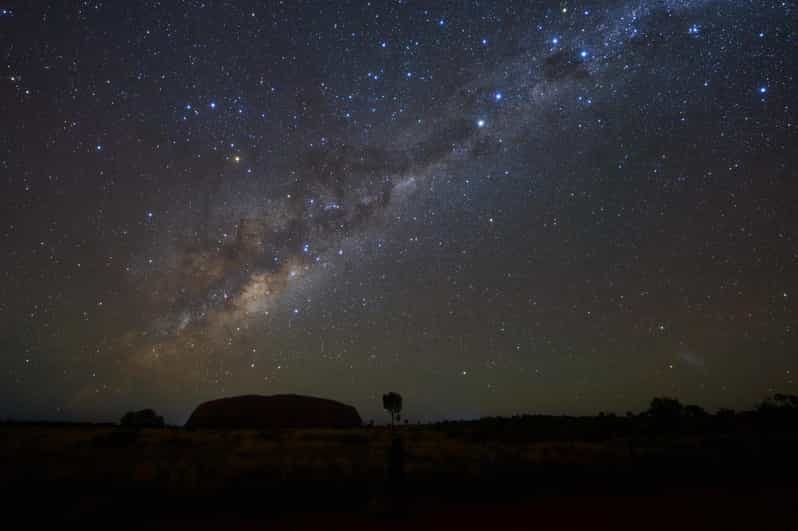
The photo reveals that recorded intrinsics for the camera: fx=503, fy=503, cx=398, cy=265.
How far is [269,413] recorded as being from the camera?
7400 centimetres

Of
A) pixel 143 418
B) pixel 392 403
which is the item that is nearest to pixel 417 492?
pixel 392 403

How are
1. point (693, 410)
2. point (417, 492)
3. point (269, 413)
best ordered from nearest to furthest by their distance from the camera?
point (417, 492)
point (693, 410)
point (269, 413)

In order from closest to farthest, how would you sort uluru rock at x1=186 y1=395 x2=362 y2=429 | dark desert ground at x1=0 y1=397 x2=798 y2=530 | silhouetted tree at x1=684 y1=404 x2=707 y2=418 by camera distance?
dark desert ground at x1=0 y1=397 x2=798 y2=530, silhouetted tree at x1=684 y1=404 x2=707 y2=418, uluru rock at x1=186 y1=395 x2=362 y2=429

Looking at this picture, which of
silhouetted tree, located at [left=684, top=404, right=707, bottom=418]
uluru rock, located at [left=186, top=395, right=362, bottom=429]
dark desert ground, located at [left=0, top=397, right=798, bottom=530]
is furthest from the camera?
uluru rock, located at [left=186, top=395, right=362, bottom=429]

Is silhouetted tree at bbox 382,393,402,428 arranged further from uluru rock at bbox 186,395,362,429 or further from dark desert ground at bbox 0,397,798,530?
dark desert ground at bbox 0,397,798,530

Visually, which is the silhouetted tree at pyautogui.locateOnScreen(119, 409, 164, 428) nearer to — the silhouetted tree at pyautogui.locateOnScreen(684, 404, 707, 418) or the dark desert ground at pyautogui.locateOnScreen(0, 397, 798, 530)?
the dark desert ground at pyautogui.locateOnScreen(0, 397, 798, 530)

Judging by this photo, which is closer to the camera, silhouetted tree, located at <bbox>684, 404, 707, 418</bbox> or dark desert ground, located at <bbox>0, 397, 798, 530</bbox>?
dark desert ground, located at <bbox>0, 397, 798, 530</bbox>

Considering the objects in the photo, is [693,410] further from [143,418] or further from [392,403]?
Answer: [143,418]

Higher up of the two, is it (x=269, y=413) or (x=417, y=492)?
(x=417, y=492)

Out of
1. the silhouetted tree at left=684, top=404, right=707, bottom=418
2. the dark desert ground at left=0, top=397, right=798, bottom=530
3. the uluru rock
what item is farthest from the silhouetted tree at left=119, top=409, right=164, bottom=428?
the silhouetted tree at left=684, top=404, right=707, bottom=418

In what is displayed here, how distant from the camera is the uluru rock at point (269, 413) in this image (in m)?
73.1

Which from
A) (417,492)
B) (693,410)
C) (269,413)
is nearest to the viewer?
(417,492)

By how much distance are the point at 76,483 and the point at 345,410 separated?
236 feet

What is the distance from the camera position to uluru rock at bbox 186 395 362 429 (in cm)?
7306
